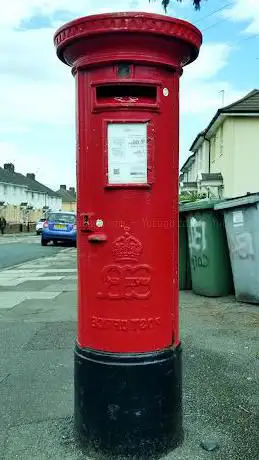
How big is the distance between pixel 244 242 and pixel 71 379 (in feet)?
12.3

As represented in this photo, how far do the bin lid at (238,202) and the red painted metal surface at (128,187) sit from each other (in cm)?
429

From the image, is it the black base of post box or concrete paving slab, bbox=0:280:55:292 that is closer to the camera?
the black base of post box

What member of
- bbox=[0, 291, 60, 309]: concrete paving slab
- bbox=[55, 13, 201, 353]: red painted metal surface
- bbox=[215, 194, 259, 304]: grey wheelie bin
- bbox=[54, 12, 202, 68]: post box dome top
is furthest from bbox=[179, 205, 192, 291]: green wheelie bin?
bbox=[54, 12, 202, 68]: post box dome top

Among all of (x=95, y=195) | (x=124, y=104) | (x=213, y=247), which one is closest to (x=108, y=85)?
(x=124, y=104)

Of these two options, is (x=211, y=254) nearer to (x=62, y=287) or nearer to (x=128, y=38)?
(x=62, y=287)

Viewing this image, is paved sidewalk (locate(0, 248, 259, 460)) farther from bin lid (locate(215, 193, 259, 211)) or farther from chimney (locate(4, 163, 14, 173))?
chimney (locate(4, 163, 14, 173))

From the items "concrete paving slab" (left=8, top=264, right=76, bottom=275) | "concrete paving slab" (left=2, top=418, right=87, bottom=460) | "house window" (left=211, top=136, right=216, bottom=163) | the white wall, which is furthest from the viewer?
the white wall

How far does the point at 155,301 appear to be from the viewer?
2965 mm

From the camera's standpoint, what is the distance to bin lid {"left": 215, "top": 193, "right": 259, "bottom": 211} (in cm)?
709

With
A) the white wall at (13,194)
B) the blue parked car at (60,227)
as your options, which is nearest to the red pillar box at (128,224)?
the blue parked car at (60,227)

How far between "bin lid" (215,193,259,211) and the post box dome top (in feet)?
14.3

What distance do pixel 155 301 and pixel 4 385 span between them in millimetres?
2005

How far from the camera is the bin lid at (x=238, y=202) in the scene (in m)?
7.09

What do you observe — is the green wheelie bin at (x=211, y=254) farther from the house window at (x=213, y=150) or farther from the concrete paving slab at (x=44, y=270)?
the house window at (x=213, y=150)
